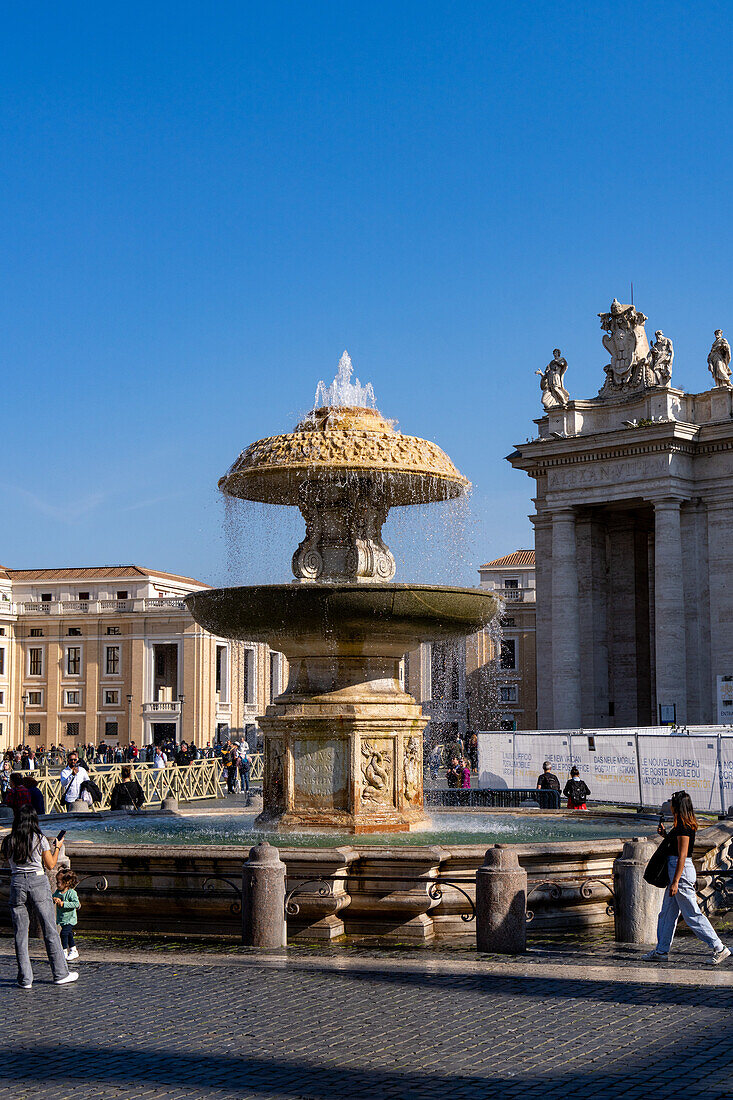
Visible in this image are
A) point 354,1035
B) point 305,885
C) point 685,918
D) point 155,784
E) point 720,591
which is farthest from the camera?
point 720,591

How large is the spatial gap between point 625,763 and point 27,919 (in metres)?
18.0

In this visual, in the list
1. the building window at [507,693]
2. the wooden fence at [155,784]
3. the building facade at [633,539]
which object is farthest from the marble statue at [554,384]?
the building window at [507,693]

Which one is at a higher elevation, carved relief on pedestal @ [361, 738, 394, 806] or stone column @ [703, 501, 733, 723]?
stone column @ [703, 501, 733, 723]

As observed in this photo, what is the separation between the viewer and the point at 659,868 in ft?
32.8

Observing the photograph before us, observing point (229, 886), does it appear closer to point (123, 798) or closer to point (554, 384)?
point (123, 798)

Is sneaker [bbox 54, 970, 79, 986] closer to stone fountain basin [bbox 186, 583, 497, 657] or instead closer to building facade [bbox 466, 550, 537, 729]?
stone fountain basin [bbox 186, 583, 497, 657]

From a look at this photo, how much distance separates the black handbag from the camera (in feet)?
32.7

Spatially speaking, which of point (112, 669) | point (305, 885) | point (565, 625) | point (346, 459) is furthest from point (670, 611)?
point (112, 669)

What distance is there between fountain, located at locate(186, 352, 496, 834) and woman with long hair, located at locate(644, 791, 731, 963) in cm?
382

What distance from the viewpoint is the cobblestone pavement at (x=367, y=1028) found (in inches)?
256

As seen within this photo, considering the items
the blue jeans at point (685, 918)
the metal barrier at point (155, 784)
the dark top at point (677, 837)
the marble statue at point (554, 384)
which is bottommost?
the metal barrier at point (155, 784)

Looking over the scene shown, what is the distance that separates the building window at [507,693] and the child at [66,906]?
8765 cm

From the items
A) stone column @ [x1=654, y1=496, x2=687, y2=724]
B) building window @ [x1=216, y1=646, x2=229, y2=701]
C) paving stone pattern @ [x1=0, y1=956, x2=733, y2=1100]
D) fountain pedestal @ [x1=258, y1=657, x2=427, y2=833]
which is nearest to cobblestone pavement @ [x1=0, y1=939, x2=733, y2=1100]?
paving stone pattern @ [x1=0, y1=956, x2=733, y2=1100]

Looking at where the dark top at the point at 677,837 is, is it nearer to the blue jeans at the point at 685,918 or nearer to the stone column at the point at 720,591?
the blue jeans at the point at 685,918
